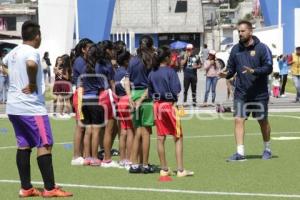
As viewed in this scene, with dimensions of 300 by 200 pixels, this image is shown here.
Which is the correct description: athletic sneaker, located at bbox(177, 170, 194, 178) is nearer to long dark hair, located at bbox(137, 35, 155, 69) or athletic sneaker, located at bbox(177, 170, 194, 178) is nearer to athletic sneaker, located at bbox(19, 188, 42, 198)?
long dark hair, located at bbox(137, 35, 155, 69)

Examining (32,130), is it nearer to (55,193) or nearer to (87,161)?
(55,193)

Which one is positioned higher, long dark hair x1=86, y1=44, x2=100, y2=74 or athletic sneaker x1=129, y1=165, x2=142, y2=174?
long dark hair x1=86, y1=44, x2=100, y2=74

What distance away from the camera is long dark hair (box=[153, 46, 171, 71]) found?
10.6m

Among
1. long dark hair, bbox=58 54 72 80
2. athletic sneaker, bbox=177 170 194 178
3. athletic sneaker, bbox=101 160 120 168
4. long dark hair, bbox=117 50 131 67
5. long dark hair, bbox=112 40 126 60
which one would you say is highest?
long dark hair, bbox=112 40 126 60

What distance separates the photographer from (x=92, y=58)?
1167 centimetres

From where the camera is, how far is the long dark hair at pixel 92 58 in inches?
459

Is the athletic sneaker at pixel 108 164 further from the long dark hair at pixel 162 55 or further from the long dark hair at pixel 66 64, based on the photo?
the long dark hair at pixel 66 64

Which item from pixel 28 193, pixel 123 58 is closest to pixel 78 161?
pixel 123 58

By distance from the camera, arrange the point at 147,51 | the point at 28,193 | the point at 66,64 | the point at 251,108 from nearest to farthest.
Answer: the point at 28,193 < the point at 147,51 < the point at 251,108 < the point at 66,64

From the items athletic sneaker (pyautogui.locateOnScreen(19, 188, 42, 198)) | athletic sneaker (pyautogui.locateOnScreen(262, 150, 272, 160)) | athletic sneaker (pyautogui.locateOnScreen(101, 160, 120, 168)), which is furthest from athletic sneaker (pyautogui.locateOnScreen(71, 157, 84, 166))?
athletic sneaker (pyautogui.locateOnScreen(19, 188, 42, 198))

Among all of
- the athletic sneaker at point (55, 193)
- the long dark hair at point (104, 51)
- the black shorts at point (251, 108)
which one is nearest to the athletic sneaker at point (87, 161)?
the long dark hair at point (104, 51)

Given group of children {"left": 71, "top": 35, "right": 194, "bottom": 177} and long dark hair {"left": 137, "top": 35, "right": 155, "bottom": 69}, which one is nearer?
group of children {"left": 71, "top": 35, "right": 194, "bottom": 177}

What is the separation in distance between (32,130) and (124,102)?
9.50ft

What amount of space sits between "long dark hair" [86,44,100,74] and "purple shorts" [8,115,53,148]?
2.75 m
